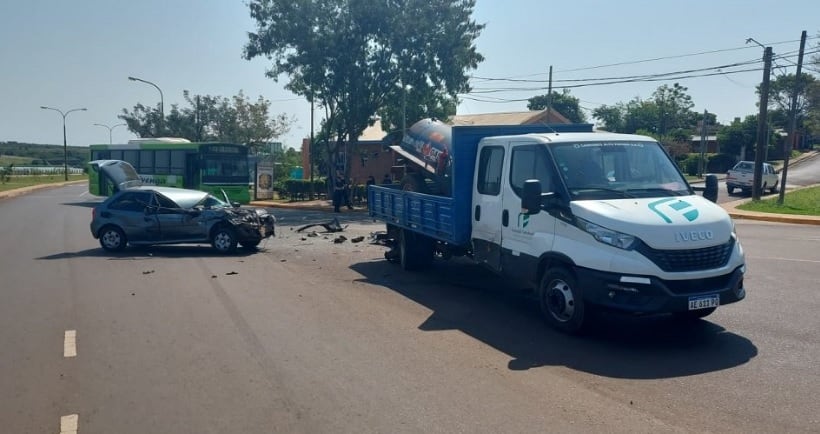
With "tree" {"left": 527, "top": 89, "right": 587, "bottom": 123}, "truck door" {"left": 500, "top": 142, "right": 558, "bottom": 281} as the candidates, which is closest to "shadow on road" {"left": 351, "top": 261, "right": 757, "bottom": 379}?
"truck door" {"left": 500, "top": 142, "right": 558, "bottom": 281}

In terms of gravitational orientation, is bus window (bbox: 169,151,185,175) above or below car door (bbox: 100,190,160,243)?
above

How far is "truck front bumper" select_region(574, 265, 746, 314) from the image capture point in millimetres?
7570

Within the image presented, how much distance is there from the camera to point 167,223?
16.8 m

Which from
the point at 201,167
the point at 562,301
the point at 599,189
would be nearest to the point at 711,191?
the point at 599,189

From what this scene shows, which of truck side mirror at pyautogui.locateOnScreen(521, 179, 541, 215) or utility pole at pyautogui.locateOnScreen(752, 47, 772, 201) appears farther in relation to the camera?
utility pole at pyautogui.locateOnScreen(752, 47, 772, 201)

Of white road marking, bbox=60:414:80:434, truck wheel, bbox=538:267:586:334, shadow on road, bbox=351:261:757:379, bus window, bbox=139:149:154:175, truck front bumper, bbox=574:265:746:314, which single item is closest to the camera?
white road marking, bbox=60:414:80:434

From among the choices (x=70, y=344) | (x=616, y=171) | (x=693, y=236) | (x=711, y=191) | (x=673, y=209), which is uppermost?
(x=616, y=171)

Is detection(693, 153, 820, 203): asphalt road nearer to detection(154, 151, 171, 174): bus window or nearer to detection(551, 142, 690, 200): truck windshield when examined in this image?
detection(154, 151, 171, 174): bus window

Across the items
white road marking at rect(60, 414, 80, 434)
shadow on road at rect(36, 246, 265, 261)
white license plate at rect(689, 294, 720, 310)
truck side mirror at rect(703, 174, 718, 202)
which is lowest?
shadow on road at rect(36, 246, 265, 261)

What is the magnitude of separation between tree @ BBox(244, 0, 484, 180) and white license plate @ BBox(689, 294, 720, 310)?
29556 mm

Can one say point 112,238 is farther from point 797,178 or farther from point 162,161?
point 797,178

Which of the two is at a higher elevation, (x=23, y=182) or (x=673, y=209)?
(x=673, y=209)

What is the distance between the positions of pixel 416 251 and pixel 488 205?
135 inches

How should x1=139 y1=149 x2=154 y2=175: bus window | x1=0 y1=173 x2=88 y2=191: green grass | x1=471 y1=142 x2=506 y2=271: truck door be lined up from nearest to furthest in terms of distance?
x1=471 y1=142 x2=506 y2=271: truck door, x1=139 y1=149 x2=154 y2=175: bus window, x1=0 y1=173 x2=88 y2=191: green grass
